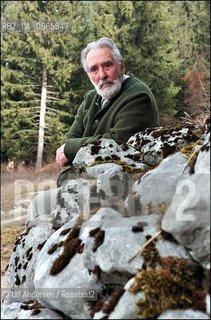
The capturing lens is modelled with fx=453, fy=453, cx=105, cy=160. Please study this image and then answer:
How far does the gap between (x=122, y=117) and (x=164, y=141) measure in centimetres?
56

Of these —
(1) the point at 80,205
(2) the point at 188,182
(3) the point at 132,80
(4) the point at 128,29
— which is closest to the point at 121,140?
(3) the point at 132,80

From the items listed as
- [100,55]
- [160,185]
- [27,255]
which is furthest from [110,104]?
[160,185]

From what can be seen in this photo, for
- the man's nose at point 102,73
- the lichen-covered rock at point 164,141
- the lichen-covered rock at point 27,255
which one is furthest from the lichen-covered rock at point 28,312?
the man's nose at point 102,73

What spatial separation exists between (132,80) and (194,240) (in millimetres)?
2350

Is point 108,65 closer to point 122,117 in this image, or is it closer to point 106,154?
point 122,117

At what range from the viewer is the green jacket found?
3609 millimetres

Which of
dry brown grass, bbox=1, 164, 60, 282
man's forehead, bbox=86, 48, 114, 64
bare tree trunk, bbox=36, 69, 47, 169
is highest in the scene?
man's forehead, bbox=86, 48, 114, 64

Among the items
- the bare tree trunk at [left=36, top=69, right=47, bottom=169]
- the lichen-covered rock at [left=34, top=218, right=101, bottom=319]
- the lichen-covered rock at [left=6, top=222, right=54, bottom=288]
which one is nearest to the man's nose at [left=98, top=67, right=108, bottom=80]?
the lichen-covered rock at [left=6, top=222, right=54, bottom=288]

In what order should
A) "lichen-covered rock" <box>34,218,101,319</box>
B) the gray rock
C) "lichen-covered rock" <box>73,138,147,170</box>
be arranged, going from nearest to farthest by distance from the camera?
the gray rock
"lichen-covered rock" <box>34,218,101,319</box>
"lichen-covered rock" <box>73,138,147,170</box>

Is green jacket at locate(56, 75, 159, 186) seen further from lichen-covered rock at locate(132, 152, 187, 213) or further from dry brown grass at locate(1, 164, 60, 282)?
dry brown grass at locate(1, 164, 60, 282)

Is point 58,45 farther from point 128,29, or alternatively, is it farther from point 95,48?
point 95,48

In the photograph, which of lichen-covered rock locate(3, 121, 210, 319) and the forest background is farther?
the forest background

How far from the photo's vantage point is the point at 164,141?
3186 millimetres

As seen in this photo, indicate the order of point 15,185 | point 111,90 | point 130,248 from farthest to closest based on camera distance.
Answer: point 15,185, point 111,90, point 130,248
